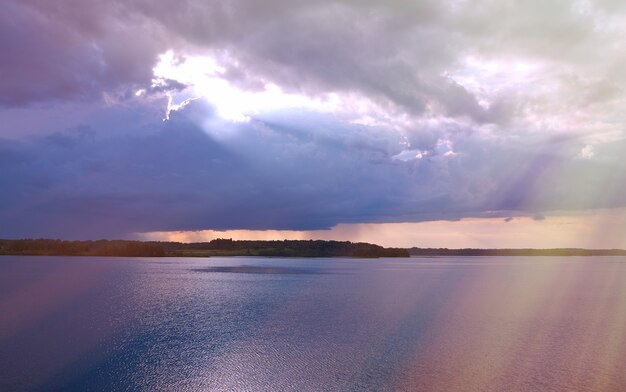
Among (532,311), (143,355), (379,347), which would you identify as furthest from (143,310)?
(532,311)

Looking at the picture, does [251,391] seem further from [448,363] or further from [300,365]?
[448,363]

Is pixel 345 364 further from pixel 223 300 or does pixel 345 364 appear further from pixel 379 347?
pixel 223 300

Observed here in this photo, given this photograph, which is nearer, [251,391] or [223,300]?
[251,391]

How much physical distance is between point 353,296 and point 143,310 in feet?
93.9

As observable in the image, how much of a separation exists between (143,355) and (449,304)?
40213mm

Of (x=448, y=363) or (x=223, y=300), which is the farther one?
(x=223, y=300)

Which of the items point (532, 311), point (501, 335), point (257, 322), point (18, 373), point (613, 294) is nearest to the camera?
point (18, 373)

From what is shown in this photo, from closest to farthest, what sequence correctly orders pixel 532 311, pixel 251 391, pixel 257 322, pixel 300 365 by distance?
pixel 251 391 → pixel 300 365 → pixel 257 322 → pixel 532 311

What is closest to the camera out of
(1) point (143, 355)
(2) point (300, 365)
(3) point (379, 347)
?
(2) point (300, 365)

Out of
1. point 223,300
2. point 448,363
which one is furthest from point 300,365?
point 223,300

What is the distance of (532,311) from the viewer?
53562 millimetres

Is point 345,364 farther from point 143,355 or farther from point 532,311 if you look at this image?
point 532,311

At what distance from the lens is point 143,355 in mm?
30094

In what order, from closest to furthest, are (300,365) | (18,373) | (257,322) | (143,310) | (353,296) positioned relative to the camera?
1. (18,373)
2. (300,365)
3. (257,322)
4. (143,310)
5. (353,296)
